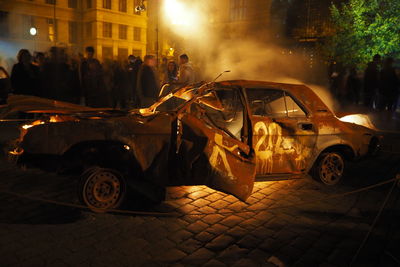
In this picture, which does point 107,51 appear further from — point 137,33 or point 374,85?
point 374,85

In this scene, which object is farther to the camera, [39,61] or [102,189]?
[39,61]

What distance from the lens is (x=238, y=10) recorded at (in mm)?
23172

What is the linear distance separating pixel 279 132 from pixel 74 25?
49.7 m

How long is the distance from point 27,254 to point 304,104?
4289 millimetres

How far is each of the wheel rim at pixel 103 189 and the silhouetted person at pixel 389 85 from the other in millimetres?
10679

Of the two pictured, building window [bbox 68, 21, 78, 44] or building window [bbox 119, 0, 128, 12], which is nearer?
building window [bbox 68, 21, 78, 44]

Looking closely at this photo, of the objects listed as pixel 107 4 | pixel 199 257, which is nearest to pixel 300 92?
pixel 199 257

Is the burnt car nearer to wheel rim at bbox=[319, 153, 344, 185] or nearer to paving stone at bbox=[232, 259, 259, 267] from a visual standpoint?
wheel rim at bbox=[319, 153, 344, 185]

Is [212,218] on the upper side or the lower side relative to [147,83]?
lower

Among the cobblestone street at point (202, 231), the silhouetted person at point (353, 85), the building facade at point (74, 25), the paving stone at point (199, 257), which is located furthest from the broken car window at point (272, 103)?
the building facade at point (74, 25)

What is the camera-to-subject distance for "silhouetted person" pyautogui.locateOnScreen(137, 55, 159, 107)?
9.17 metres

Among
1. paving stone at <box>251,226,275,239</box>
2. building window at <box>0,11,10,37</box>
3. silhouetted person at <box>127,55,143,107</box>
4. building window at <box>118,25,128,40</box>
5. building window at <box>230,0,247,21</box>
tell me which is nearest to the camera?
paving stone at <box>251,226,275,239</box>

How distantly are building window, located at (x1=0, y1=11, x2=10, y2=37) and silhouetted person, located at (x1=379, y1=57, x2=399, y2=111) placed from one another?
4327 centimetres

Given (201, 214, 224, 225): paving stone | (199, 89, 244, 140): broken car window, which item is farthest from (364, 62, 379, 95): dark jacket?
(201, 214, 224, 225): paving stone
